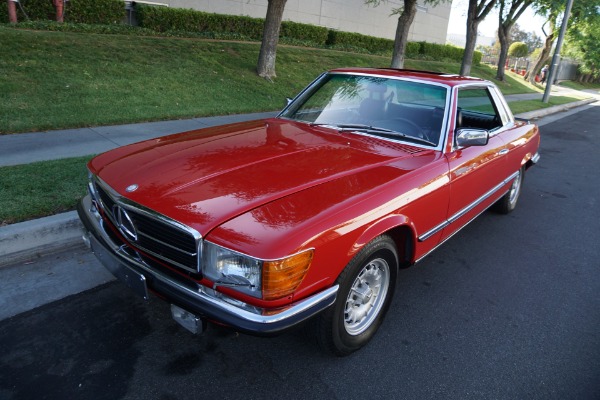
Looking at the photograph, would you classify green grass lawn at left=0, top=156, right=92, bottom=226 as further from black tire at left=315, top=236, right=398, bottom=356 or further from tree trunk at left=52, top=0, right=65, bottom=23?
tree trunk at left=52, top=0, right=65, bottom=23

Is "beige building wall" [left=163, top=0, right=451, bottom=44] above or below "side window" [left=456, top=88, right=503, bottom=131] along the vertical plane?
above

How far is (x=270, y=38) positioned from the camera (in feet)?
37.5

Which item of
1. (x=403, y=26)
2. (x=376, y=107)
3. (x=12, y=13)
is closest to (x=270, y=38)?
(x=403, y=26)

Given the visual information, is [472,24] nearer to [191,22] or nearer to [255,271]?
[191,22]

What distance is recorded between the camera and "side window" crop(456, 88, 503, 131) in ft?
13.8

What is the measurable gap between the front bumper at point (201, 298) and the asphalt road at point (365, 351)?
49 cm

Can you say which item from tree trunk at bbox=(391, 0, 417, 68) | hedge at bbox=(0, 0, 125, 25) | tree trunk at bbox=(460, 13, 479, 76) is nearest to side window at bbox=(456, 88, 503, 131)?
tree trunk at bbox=(391, 0, 417, 68)

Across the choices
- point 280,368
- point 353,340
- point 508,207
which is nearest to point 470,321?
point 353,340

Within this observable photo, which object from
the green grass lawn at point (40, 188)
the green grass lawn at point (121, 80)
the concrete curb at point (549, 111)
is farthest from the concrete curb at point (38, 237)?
the concrete curb at point (549, 111)

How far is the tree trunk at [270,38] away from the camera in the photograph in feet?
36.4

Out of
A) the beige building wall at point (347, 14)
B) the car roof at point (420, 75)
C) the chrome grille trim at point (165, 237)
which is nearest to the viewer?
the chrome grille trim at point (165, 237)

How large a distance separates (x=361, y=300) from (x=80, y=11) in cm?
1313

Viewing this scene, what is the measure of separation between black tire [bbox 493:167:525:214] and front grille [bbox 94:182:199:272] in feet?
13.3

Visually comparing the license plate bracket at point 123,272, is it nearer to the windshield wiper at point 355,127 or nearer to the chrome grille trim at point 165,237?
the chrome grille trim at point 165,237
